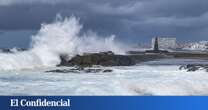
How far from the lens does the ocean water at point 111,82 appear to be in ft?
41.0

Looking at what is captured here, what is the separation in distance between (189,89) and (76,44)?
4777 millimetres

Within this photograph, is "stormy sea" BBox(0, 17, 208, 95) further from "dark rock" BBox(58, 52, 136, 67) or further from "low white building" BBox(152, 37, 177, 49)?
"low white building" BBox(152, 37, 177, 49)

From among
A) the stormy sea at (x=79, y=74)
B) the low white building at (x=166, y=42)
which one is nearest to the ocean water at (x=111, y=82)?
the stormy sea at (x=79, y=74)

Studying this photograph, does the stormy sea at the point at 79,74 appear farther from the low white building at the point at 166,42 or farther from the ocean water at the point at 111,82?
the low white building at the point at 166,42

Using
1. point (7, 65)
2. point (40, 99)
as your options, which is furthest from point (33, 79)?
point (40, 99)

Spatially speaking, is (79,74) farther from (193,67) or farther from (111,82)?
(193,67)

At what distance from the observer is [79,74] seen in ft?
46.1

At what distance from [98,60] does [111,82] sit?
7.05 ft

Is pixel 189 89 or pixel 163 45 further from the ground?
pixel 163 45

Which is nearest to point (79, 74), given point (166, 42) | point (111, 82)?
point (111, 82)

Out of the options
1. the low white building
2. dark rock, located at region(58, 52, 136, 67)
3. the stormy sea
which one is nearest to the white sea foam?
the stormy sea

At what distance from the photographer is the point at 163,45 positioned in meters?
14.3

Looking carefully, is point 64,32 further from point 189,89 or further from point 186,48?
point 189,89

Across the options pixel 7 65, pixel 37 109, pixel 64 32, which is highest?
pixel 64 32
